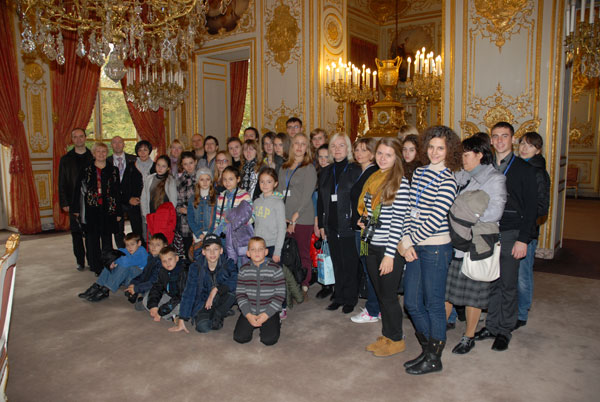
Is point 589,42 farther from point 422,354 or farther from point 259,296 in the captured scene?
point 259,296

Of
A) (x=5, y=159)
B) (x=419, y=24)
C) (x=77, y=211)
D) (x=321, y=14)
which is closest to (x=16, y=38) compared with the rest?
(x=5, y=159)

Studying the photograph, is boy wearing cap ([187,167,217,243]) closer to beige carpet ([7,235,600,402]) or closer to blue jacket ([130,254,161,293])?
blue jacket ([130,254,161,293])

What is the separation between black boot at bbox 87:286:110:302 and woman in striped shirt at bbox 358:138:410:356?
2514 mm

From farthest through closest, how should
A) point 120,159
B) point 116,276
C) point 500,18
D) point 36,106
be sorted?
point 36,106 → point 120,159 → point 500,18 → point 116,276

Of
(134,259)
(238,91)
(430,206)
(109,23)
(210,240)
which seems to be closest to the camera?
(430,206)

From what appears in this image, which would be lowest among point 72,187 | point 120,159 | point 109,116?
point 72,187

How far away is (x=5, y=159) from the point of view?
7121 mm

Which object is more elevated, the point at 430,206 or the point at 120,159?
the point at 120,159

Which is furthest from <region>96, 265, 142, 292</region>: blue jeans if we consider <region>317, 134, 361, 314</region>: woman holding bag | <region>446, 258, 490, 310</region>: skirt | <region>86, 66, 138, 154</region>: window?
<region>86, 66, 138, 154</region>: window

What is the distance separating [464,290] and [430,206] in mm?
733

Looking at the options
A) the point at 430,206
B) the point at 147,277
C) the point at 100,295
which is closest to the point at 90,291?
the point at 100,295

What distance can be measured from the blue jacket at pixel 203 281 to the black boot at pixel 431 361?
1.50 meters

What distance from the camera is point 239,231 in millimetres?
3742

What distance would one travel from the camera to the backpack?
12.0 feet
